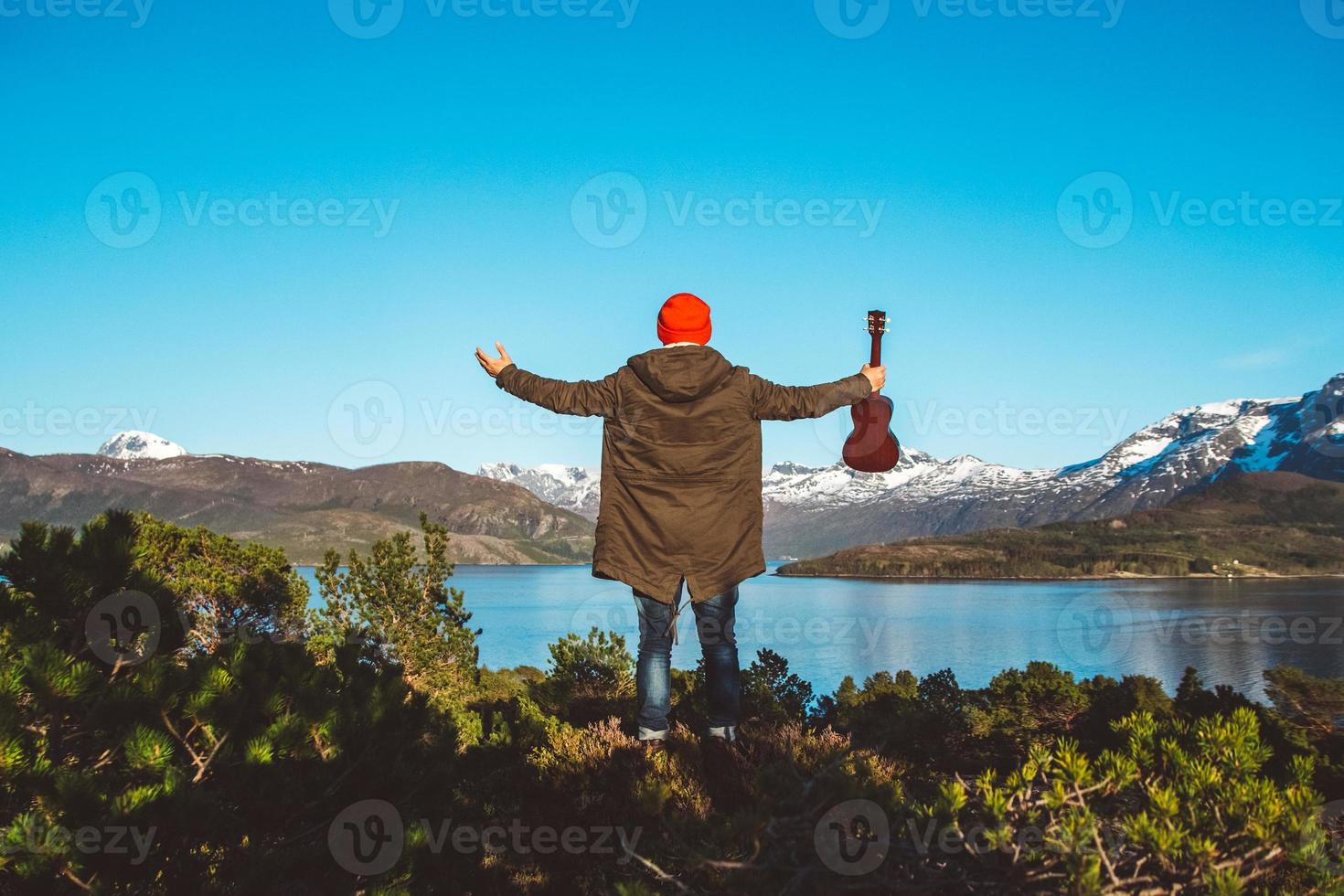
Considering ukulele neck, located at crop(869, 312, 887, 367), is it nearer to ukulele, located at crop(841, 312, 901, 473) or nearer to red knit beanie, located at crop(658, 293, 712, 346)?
ukulele, located at crop(841, 312, 901, 473)

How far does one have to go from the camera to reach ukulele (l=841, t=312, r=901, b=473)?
6.98 meters

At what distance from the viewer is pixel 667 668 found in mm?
6520

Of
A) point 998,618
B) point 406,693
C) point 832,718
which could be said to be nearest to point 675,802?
point 406,693

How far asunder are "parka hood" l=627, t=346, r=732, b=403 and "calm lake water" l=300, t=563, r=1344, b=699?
3754 centimetres

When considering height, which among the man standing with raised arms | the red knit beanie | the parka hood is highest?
the red knit beanie

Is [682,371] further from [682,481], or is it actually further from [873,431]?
[873,431]

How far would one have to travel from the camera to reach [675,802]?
17.7ft

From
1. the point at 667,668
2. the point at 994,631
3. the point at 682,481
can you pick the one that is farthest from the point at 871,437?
the point at 994,631

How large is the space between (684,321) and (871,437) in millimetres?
1772

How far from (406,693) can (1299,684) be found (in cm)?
1027

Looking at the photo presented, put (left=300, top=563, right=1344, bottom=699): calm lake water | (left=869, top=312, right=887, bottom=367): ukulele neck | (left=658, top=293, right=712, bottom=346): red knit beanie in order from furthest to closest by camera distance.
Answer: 1. (left=300, top=563, right=1344, bottom=699): calm lake water
2. (left=869, top=312, right=887, bottom=367): ukulele neck
3. (left=658, top=293, right=712, bottom=346): red knit beanie

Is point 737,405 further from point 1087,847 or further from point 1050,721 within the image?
point 1050,721

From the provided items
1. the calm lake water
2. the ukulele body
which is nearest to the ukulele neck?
the ukulele body

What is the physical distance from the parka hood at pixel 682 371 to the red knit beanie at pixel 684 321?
0.14 meters
